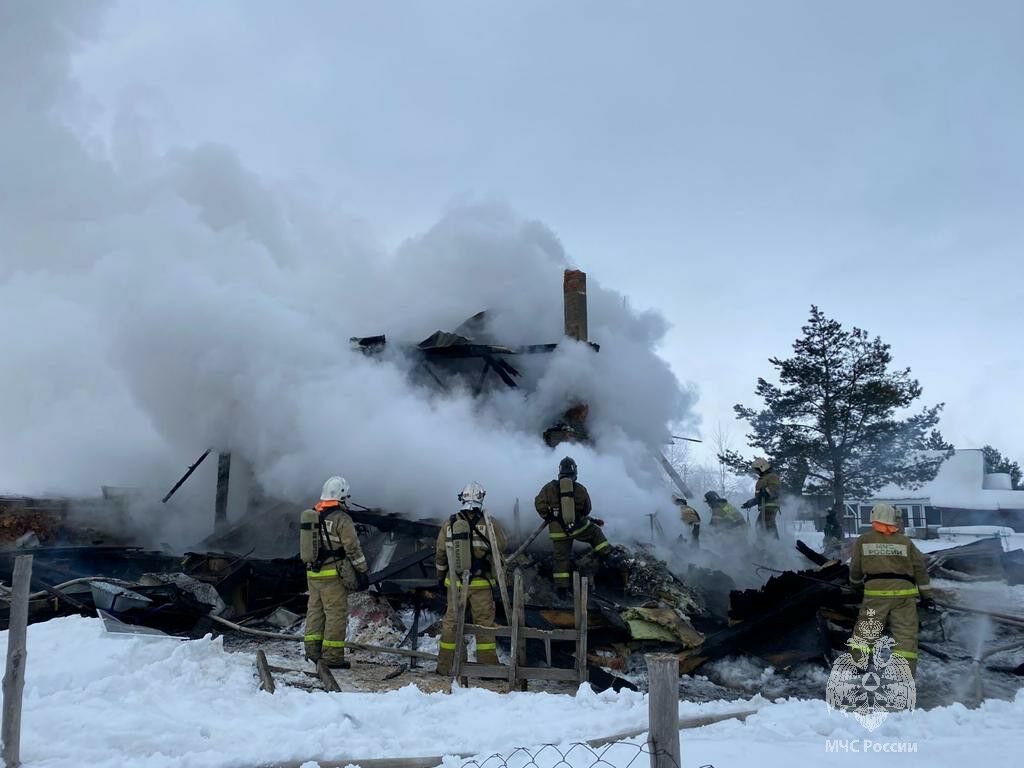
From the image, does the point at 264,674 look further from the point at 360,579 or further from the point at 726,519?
the point at 726,519

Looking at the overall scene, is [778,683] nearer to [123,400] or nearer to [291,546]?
[291,546]

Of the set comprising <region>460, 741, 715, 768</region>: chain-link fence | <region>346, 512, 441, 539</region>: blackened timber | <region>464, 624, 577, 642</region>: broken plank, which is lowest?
<region>460, 741, 715, 768</region>: chain-link fence

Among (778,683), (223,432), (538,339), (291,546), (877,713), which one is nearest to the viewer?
(877,713)

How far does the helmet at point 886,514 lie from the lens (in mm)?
6097

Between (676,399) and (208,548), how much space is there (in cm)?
925

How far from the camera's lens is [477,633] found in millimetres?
6957

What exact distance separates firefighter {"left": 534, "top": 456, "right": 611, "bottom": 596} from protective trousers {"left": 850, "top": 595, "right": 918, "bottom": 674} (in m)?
3.71

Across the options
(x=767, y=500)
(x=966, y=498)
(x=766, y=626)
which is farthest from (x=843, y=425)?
(x=966, y=498)

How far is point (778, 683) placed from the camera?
6949 mm

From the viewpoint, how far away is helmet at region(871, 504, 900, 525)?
6.10m

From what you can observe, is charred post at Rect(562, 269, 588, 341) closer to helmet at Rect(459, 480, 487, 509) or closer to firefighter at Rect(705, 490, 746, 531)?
firefighter at Rect(705, 490, 746, 531)

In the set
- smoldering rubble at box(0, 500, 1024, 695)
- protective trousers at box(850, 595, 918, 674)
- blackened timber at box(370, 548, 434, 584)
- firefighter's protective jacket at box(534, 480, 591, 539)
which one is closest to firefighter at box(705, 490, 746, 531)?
smoldering rubble at box(0, 500, 1024, 695)

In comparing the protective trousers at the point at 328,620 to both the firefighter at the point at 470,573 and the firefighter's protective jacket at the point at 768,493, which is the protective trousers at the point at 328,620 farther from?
the firefighter's protective jacket at the point at 768,493

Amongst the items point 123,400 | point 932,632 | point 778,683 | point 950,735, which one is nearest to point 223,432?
point 123,400
